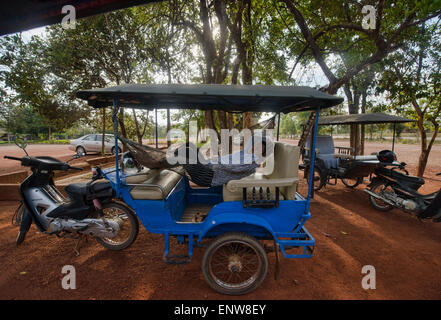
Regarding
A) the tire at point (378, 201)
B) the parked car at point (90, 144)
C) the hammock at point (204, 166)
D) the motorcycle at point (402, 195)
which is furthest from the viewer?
the parked car at point (90, 144)

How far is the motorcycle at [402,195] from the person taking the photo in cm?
345

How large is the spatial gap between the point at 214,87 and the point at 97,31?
8826 mm

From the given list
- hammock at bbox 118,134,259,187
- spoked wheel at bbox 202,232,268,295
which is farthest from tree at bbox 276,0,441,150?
spoked wheel at bbox 202,232,268,295

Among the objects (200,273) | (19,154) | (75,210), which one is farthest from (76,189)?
(19,154)

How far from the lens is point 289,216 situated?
237 cm

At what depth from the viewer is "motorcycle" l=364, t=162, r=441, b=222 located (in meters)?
3.45

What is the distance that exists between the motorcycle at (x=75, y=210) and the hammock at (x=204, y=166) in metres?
0.81

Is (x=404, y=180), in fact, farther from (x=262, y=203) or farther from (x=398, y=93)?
(x=262, y=203)

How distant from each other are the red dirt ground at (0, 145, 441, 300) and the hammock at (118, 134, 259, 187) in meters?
1.26

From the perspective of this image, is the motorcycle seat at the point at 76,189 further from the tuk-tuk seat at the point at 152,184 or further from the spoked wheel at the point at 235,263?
the spoked wheel at the point at 235,263

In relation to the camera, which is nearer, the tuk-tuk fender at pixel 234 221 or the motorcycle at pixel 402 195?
the tuk-tuk fender at pixel 234 221

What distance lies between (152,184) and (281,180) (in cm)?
156

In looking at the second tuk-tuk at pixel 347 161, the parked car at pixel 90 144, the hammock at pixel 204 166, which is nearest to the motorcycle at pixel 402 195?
the second tuk-tuk at pixel 347 161

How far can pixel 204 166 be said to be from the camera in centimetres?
270
